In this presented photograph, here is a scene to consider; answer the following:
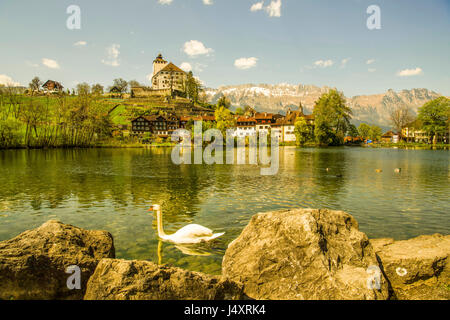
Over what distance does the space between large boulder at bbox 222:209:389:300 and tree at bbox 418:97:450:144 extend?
163 meters

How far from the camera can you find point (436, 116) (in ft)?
470

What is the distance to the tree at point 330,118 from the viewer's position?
464 ft

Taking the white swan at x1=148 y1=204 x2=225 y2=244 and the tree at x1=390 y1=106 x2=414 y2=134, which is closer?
the white swan at x1=148 y1=204 x2=225 y2=244

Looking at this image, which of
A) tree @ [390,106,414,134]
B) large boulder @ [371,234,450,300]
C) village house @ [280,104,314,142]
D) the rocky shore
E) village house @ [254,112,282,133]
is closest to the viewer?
the rocky shore

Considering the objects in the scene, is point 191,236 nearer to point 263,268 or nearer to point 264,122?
point 263,268

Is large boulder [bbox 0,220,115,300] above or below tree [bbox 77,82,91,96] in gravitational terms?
below

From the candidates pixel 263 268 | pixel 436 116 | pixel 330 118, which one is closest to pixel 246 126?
pixel 330 118

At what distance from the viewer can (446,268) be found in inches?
348

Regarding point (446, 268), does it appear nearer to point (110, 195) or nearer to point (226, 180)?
point (110, 195)

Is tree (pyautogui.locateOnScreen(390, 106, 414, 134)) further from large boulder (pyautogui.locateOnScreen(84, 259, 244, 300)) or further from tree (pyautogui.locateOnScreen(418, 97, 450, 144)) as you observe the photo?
large boulder (pyautogui.locateOnScreen(84, 259, 244, 300))

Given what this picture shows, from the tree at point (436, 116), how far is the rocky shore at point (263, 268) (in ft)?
530

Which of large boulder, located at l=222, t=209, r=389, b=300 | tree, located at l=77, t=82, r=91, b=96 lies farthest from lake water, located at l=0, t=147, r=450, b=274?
tree, located at l=77, t=82, r=91, b=96

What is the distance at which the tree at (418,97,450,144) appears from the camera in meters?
139

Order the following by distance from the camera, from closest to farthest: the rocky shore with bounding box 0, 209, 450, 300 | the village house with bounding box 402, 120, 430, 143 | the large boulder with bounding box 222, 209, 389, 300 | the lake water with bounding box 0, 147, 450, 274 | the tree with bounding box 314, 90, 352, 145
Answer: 1. the rocky shore with bounding box 0, 209, 450, 300
2. the large boulder with bounding box 222, 209, 389, 300
3. the lake water with bounding box 0, 147, 450, 274
4. the tree with bounding box 314, 90, 352, 145
5. the village house with bounding box 402, 120, 430, 143
